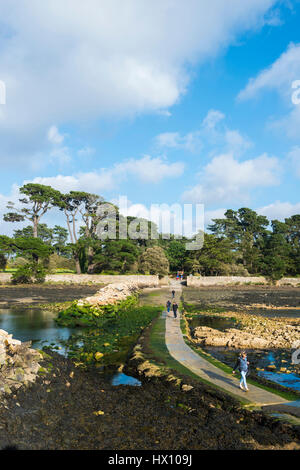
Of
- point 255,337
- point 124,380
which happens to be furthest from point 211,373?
point 255,337

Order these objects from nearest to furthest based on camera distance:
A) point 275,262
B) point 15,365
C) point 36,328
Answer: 1. point 15,365
2. point 36,328
3. point 275,262

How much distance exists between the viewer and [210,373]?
12.2 m

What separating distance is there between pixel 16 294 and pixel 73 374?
33255mm

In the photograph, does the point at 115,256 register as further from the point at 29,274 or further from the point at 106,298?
the point at 106,298

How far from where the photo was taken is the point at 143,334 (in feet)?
62.8

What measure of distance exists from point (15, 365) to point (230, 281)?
51.4 metres

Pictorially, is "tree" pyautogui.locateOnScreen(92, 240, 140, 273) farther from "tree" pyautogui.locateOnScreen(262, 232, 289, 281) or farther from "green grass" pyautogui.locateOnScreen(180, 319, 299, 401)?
"green grass" pyautogui.locateOnScreen(180, 319, 299, 401)

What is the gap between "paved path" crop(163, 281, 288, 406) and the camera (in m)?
9.90

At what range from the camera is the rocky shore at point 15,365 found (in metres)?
9.41

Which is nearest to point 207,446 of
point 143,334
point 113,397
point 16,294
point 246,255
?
point 113,397

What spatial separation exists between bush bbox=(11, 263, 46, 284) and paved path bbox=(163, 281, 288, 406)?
123 ft

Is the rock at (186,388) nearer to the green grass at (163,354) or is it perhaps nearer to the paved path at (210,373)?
the green grass at (163,354)

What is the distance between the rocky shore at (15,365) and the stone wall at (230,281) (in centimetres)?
4539

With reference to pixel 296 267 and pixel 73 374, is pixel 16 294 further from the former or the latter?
pixel 296 267
